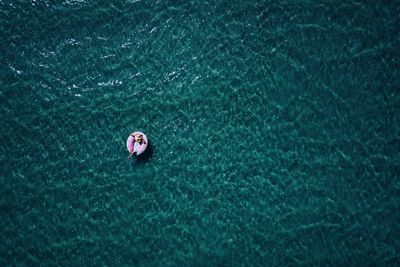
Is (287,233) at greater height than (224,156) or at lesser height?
lesser

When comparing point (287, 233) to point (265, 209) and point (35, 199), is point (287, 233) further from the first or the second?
point (35, 199)

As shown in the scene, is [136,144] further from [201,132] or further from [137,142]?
[201,132]

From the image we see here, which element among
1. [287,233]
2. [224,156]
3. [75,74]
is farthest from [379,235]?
[75,74]

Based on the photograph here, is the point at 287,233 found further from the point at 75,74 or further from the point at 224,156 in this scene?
the point at 75,74

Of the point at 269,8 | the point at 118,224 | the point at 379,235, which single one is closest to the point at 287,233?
the point at 379,235

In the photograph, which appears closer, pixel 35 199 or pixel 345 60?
pixel 345 60

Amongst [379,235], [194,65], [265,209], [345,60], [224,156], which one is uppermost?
[194,65]

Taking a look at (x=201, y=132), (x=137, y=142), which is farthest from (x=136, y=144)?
(x=201, y=132)
